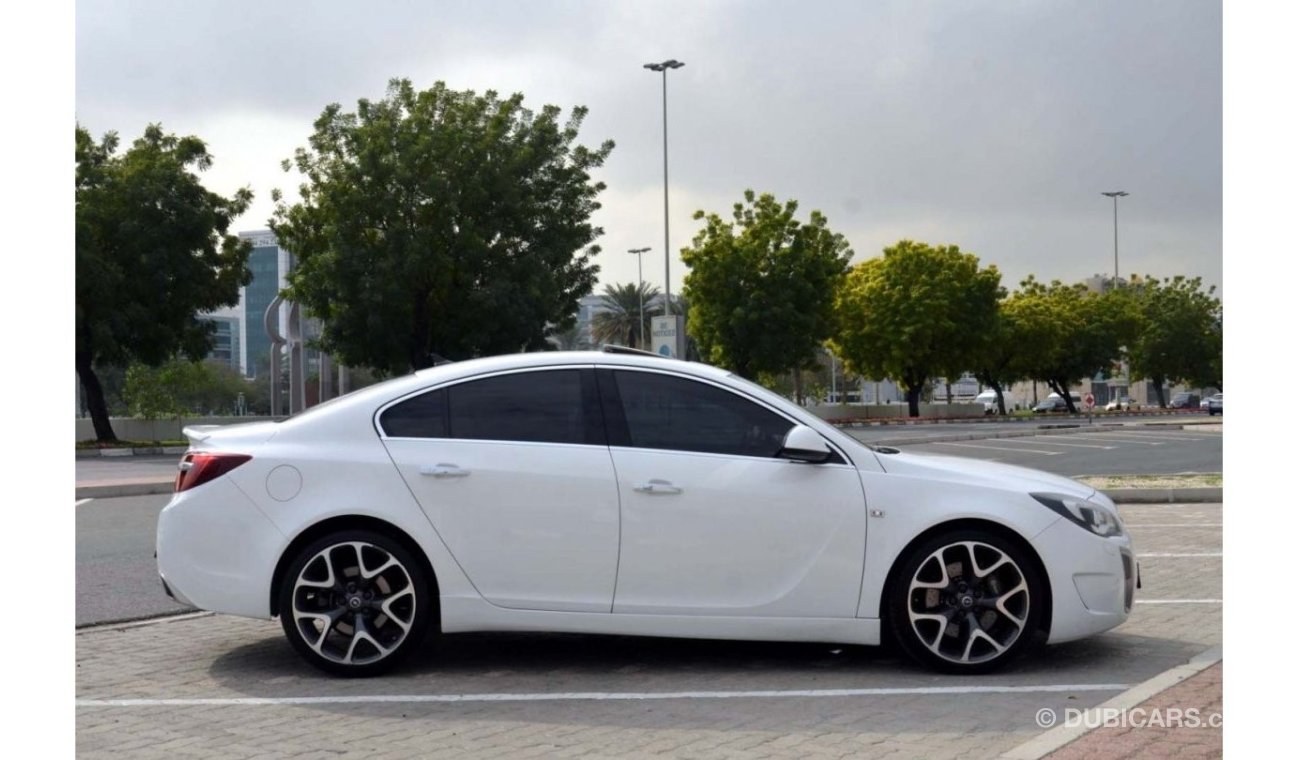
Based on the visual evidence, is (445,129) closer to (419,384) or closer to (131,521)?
(131,521)

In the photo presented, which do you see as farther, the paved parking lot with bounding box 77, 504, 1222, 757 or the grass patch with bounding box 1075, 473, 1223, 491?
the grass patch with bounding box 1075, 473, 1223, 491

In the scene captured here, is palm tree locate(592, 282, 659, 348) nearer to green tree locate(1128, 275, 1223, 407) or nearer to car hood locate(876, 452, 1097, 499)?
green tree locate(1128, 275, 1223, 407)

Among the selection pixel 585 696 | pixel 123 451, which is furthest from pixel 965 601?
pixel 123 451

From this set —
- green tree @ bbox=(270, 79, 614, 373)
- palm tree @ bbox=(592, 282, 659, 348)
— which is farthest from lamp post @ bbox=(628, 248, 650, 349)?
green tree @ bbox=(270, 79, 614, 373)

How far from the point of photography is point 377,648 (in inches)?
259

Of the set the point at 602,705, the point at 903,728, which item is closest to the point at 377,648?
the point at 602,705

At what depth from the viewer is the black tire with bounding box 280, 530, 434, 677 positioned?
21.5 feet

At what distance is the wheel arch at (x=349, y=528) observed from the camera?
6629 mm

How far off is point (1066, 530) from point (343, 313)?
34063 mm

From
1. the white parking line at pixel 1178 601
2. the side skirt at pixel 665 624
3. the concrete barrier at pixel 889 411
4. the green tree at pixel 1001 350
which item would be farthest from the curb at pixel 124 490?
the green tree at pixel 1001 350

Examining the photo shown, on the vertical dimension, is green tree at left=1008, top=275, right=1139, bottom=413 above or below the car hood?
above

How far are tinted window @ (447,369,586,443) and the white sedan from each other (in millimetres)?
85

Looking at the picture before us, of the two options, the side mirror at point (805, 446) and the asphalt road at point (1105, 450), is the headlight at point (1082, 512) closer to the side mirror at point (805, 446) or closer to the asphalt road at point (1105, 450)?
the side mirror at point (805, 446)

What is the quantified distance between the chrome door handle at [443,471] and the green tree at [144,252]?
31.9 meters
